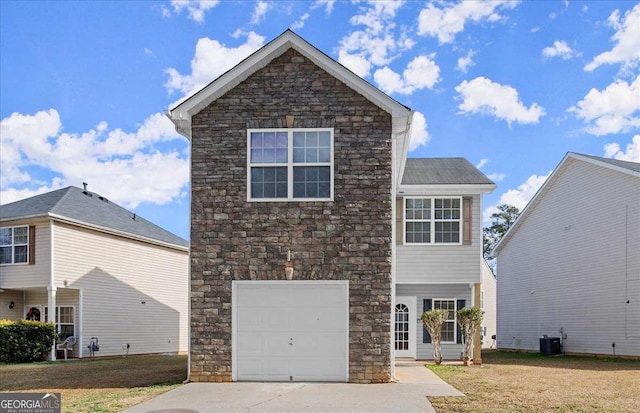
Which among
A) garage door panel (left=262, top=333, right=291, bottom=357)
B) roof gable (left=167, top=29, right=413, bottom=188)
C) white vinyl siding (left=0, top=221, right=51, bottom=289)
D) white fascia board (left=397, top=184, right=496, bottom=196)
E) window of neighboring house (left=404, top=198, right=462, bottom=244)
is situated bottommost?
garage door panel (left=262, top=333, right=291, bottom=357)

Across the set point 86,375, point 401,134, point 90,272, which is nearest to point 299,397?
point 401,134

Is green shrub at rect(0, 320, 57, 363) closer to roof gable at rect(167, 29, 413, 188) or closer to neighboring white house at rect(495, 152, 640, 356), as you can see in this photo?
roof gable at rect(167, 29, 413, 188)

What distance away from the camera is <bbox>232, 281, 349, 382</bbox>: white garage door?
13.5 meters

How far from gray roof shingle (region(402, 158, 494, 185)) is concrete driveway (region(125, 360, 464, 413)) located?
705 centimetres

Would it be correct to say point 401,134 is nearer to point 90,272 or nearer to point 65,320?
point 90,272

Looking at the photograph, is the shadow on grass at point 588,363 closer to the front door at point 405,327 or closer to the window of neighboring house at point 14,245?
the front door at point 405,327

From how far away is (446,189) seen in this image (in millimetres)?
18922

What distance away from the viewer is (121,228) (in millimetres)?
25672

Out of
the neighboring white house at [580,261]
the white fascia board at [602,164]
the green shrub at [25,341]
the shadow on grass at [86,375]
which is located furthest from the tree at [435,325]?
the green shrub at [25,341]

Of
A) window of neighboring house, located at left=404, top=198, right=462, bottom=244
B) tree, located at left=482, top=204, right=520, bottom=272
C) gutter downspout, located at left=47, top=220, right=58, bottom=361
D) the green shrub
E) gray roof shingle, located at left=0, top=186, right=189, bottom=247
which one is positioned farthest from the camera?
tree, located at left=482, top=204, right=520, bottom=272

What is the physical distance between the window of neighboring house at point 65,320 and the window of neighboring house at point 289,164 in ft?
43.9

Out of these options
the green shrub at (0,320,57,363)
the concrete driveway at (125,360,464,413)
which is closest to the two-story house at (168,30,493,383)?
the concrete driveway at (125,360,464,413)

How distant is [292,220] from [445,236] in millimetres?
7189

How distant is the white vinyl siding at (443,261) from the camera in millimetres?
19047
